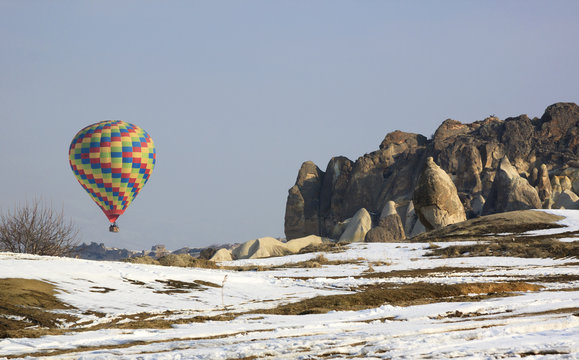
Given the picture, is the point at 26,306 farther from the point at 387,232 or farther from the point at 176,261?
the point at 387,232

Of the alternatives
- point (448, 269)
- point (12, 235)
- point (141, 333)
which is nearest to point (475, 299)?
point (141, 333)

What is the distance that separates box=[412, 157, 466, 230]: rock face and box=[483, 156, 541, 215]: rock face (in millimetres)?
30555

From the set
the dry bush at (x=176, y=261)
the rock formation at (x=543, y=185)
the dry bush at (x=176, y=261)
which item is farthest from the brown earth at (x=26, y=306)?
the rock formation at (x=543, y=185)

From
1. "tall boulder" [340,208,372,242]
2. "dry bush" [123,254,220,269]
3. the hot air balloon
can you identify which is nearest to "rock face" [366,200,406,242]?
"tall boulder" [340,208,372,242]

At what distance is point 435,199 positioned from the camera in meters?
65.6

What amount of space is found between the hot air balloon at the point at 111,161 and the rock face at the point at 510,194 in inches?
2354

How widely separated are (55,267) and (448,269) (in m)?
20.4

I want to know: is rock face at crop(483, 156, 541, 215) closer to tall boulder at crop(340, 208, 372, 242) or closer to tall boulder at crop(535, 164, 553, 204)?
tall boulder at crop(535, 164, 553, 204)

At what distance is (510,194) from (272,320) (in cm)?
8786

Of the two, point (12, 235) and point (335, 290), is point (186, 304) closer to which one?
point (335, 290)

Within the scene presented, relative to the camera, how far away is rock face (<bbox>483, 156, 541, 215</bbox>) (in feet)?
317

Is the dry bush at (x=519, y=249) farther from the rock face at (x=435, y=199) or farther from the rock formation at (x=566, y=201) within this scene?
the rock formation at (x=566, y=201)

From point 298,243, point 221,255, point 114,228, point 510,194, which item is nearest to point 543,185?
point 510,194

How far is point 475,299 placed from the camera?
19.2 m
